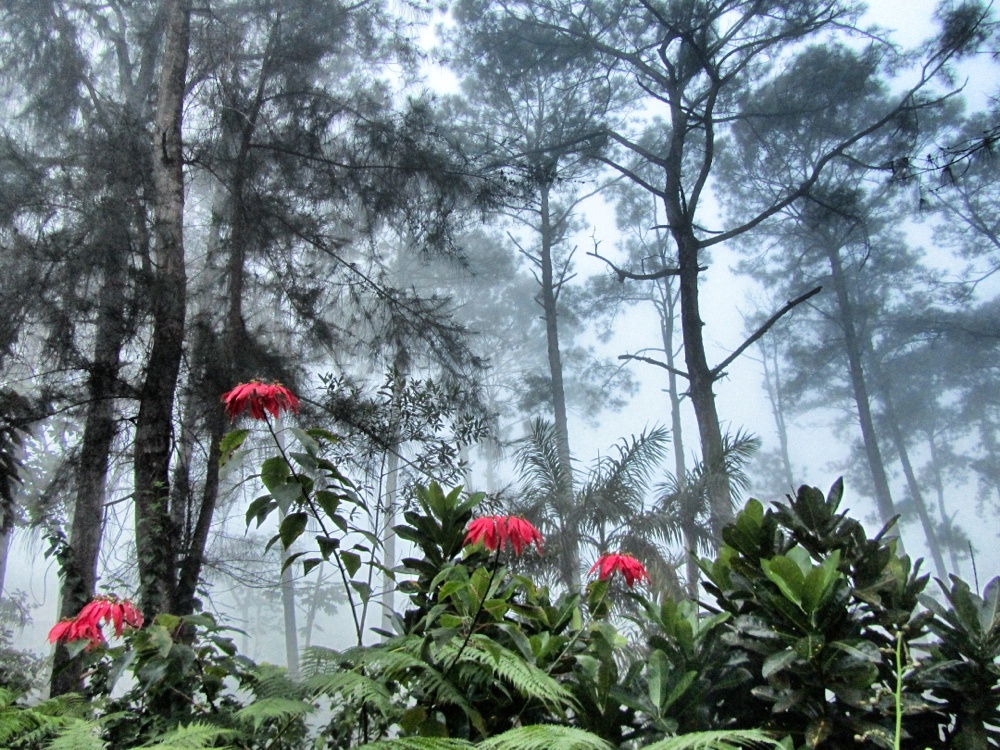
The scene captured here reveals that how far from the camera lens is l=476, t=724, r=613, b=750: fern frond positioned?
0.80m

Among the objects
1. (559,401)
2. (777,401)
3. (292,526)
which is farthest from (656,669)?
(777,401)

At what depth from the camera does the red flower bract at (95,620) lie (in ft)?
4.27

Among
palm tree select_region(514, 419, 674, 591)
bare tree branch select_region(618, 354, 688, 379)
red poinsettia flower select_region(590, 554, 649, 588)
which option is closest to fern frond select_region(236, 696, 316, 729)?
red poinsettia flower select_region(590, 554, 649, 588)

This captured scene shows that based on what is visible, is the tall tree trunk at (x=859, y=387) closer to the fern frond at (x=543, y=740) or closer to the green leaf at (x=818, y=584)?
the green leaf at (x=818, y=584)

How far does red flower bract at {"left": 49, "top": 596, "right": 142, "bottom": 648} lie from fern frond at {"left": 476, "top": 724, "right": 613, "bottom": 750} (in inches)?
31.6

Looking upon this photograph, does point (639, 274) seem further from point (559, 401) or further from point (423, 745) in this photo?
point (423, 745)

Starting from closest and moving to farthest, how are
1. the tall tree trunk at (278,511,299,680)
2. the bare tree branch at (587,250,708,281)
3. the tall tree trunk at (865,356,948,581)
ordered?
the tall tree trunk at (865,356,948,581)
the bare tree branch at (587,250,708,281)
the tall tree trunk at (278,511,299,680)

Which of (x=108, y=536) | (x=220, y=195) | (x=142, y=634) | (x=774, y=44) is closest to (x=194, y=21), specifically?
(x=220, y=195)

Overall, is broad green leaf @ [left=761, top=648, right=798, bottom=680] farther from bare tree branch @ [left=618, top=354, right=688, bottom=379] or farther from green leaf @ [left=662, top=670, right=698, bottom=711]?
bare tree branch @ [left=618, top=354, right=688, bottom=379]

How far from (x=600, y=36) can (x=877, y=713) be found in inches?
115

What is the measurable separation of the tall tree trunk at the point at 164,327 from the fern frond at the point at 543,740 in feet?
4.63

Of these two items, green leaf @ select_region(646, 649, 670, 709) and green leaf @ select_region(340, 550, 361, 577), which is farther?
green leaf @ select_region(340, 550, 361, 577)

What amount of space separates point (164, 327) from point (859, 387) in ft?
8.31

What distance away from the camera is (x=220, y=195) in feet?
10.3
